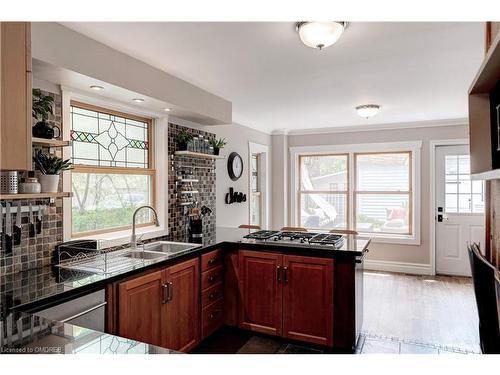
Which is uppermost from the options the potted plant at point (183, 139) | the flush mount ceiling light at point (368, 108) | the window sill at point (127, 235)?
the flush mount ceiling light at point (368, 108)

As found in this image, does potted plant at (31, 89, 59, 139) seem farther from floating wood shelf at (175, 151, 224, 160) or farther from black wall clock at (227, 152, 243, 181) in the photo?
black wall clock at (227, 152, 243, 181)

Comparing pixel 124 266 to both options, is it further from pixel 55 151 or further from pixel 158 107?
pixel 158 107

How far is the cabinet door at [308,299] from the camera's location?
A: 9.02 ft

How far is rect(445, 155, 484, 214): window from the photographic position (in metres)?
5.16

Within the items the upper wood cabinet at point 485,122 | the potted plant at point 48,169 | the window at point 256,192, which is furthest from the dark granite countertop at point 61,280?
the window at point 256,192

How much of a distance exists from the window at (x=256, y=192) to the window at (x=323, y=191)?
81 centimetres

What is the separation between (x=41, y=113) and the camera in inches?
85.7

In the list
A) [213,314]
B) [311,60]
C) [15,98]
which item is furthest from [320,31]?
[213,314]

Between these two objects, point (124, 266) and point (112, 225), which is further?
point (112, 225)

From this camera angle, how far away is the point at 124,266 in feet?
7.39

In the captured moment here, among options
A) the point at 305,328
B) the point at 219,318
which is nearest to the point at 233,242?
the point at 219,318

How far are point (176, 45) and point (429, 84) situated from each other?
2.49 m

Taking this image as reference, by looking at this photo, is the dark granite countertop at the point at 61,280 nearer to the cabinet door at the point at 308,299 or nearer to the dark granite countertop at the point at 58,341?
the cabinet door at the point at 308,299

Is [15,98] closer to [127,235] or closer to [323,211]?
[127,235]
